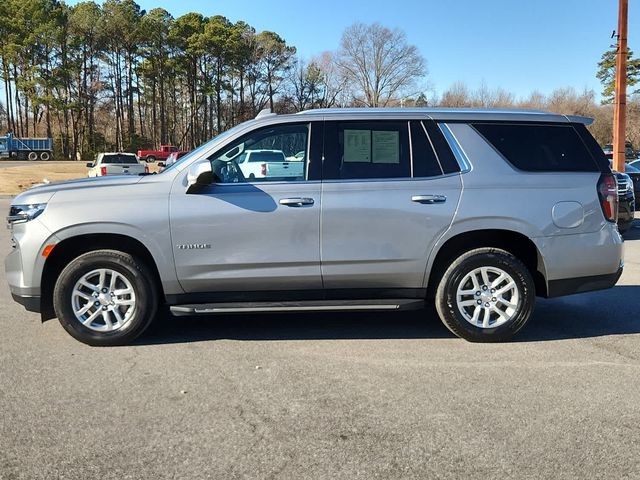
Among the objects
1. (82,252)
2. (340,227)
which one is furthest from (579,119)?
(82,252)

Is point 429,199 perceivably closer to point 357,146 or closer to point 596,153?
point 357,146

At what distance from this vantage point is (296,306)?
5.03 metres

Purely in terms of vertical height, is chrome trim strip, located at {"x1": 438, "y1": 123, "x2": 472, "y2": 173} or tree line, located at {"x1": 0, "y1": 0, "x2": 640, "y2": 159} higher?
tree line, located at {"x1": 0, "y1": 0, "x2": 640, "y2": 159}

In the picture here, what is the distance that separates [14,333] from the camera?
5.44 m

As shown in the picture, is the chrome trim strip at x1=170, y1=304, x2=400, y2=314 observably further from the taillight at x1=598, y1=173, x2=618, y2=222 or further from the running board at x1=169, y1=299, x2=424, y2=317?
the taillight at x1=598, y1=173, x2=618, y2=222

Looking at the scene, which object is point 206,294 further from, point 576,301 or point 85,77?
point 85,77

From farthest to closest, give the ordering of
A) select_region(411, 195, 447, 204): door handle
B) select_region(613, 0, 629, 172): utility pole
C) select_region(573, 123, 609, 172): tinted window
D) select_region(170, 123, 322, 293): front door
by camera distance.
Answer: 1. select_region(613, 0, 629, 172): utility pole
2. select_region(573, 123, 609, 172): tinted window
3. select_region(411, 195, 447, 204): door handle
4. select_region(170, 123, 322, 293): front door

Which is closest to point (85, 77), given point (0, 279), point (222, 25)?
point (222, 25)

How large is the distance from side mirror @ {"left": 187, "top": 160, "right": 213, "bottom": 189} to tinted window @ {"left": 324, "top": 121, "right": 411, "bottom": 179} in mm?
991

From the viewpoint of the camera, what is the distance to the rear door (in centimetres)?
495

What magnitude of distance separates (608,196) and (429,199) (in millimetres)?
1622

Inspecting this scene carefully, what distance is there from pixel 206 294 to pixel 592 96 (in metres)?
65.5

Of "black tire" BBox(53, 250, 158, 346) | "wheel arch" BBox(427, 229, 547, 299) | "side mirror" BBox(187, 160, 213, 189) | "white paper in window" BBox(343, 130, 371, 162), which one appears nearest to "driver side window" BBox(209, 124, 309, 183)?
"side mirror" BBox(187, 160, 213, 189)

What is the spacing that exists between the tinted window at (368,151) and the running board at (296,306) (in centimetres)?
108
